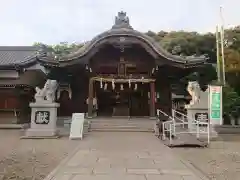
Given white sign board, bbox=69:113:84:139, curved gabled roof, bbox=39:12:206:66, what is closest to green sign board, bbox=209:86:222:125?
white sign board, bbox=69:113:84:139

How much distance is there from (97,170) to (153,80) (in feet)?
50.4

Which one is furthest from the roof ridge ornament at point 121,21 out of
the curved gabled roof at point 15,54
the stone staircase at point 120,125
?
the curved gabled roof at point 15,54

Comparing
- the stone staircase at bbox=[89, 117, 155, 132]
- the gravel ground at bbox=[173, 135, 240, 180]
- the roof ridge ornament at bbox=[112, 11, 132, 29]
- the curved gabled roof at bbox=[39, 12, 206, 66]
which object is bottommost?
the gravel ground at bbox=[173, 135, 240, 180]

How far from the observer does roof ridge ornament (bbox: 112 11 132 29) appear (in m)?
22.1

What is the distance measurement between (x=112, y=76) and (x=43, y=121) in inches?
310

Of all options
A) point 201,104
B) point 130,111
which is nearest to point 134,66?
point 130,111

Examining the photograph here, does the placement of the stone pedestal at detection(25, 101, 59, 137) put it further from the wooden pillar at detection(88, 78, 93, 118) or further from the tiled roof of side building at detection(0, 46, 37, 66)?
the tiled roof of side building at detection(0, 46, 37, 66)

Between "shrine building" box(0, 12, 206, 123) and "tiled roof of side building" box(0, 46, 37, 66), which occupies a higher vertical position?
"tiled roof of side building" box(0, 46, 37, 66)

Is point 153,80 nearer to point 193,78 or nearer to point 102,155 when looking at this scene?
point 193,78

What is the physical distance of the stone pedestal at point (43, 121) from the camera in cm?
1556

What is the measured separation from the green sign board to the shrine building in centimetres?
734

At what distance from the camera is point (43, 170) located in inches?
288

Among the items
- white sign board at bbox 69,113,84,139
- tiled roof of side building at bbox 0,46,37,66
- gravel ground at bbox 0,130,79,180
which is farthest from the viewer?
tiled roof of side building at bbox 0,46,37,66

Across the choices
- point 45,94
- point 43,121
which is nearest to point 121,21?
point 45,94
